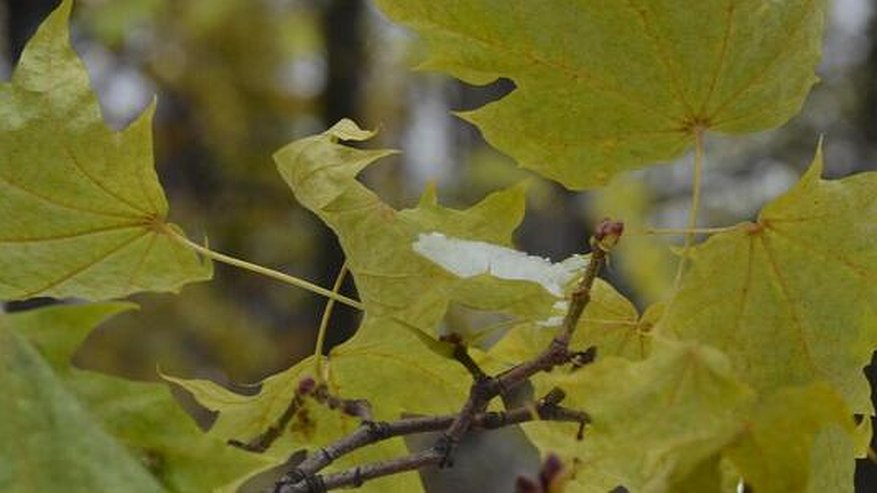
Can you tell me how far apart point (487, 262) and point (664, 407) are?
0.11m

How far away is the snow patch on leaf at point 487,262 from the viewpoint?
55 centimetres

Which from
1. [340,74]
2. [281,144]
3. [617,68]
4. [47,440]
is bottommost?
[47,440]

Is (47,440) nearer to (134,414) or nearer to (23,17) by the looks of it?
(134,414)

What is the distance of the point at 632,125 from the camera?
2.04 ft

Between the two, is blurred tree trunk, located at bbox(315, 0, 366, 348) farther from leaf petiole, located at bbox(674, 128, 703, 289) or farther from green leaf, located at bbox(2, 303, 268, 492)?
green leaf, located at bbox(2, 303, 268, 492)

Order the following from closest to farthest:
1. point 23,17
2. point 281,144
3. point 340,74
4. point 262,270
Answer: point 262,270 → point 23,17 → point 340,74 → point 281,144

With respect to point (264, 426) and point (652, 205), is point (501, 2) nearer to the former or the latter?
point (264, 426)

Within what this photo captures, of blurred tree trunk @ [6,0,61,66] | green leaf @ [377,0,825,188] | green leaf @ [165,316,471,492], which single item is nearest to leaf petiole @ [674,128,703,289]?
green leaf @ [377,0,825,188]

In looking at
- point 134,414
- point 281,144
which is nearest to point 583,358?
point 134,414

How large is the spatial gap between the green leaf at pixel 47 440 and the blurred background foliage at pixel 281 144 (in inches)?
101

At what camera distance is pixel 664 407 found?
1.53 ft

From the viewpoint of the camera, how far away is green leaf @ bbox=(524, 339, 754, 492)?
465 millimetres

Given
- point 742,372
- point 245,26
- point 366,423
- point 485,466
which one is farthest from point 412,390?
point 245,26

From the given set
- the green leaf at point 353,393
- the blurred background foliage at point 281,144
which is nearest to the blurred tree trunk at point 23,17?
the blurred background foliage at point 281,144
